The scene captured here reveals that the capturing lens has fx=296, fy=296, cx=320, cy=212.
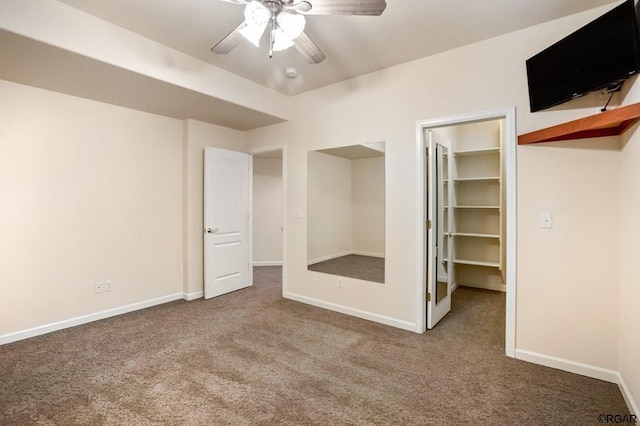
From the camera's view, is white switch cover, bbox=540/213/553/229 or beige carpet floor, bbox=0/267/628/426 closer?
beige carpet floor, bbox=0/267/628/426

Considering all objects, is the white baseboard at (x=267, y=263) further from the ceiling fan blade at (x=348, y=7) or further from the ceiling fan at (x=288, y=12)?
the ceiling fan blade at (x=348, y=7)

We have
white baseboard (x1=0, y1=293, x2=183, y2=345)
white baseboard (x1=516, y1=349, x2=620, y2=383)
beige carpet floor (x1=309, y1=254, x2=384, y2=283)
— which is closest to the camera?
white baseboard (x1=516, y1=349, x2=620, y2=383)

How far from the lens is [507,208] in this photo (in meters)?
2.50

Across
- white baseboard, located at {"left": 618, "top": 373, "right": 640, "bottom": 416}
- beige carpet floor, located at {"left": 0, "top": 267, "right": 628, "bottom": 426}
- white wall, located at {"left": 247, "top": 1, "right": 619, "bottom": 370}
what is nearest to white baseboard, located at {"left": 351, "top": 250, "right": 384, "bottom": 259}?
white wall, located at {"left": 247, "top": 1, "right": 619, "bottom": 370}

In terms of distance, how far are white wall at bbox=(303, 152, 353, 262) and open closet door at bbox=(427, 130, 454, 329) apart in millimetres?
1028

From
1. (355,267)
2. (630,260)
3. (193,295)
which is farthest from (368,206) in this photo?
(193,295)

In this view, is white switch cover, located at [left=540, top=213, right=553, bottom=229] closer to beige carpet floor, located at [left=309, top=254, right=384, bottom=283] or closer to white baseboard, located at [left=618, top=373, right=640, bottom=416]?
white baseboard, located at [left=618, top=373, right=640, bottom=416]

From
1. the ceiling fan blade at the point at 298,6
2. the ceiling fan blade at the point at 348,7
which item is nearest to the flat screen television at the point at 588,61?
the ceiling fan blade at the point at 348,7

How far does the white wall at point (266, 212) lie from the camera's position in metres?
6.27

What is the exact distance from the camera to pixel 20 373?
89.0 inches

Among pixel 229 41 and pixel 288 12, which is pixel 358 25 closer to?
pixel 288 12

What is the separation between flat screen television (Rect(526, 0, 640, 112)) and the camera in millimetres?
1702

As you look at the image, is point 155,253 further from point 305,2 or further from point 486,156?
point 486,156

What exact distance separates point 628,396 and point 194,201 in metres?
4.56
